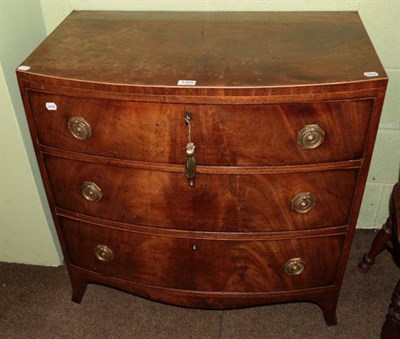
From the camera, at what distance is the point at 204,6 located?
65.1 inches

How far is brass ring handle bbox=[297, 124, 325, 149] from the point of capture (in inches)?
49.5

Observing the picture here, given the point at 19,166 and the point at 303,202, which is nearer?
the point at 303,202

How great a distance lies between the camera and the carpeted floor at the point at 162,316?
184 centimetres

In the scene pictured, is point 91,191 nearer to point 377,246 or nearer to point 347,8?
point 347,8

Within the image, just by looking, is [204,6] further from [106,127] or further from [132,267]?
[132,267]

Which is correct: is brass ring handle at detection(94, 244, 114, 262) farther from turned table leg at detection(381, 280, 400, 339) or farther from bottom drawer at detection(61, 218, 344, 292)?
turned table leg at detection(381, 280, 400, 339)

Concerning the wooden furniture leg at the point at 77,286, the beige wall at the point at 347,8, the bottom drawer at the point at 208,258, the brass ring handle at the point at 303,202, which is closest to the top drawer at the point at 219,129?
the brass ring handle at the point at 303,202

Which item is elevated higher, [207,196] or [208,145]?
[208,145]

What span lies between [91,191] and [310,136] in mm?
685

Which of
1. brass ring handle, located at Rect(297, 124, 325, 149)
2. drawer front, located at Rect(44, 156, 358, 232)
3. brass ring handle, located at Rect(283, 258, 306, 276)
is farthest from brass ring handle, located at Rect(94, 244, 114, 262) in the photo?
brass ring handle, located at Rect(297, 124, 325, 149)

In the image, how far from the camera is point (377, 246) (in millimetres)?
1988

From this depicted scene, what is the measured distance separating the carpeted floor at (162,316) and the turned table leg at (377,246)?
4cm

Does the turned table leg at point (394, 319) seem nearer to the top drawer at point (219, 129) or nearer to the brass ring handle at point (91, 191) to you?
the top drawer at point (219, 129)

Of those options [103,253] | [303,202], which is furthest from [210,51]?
[103,253]
